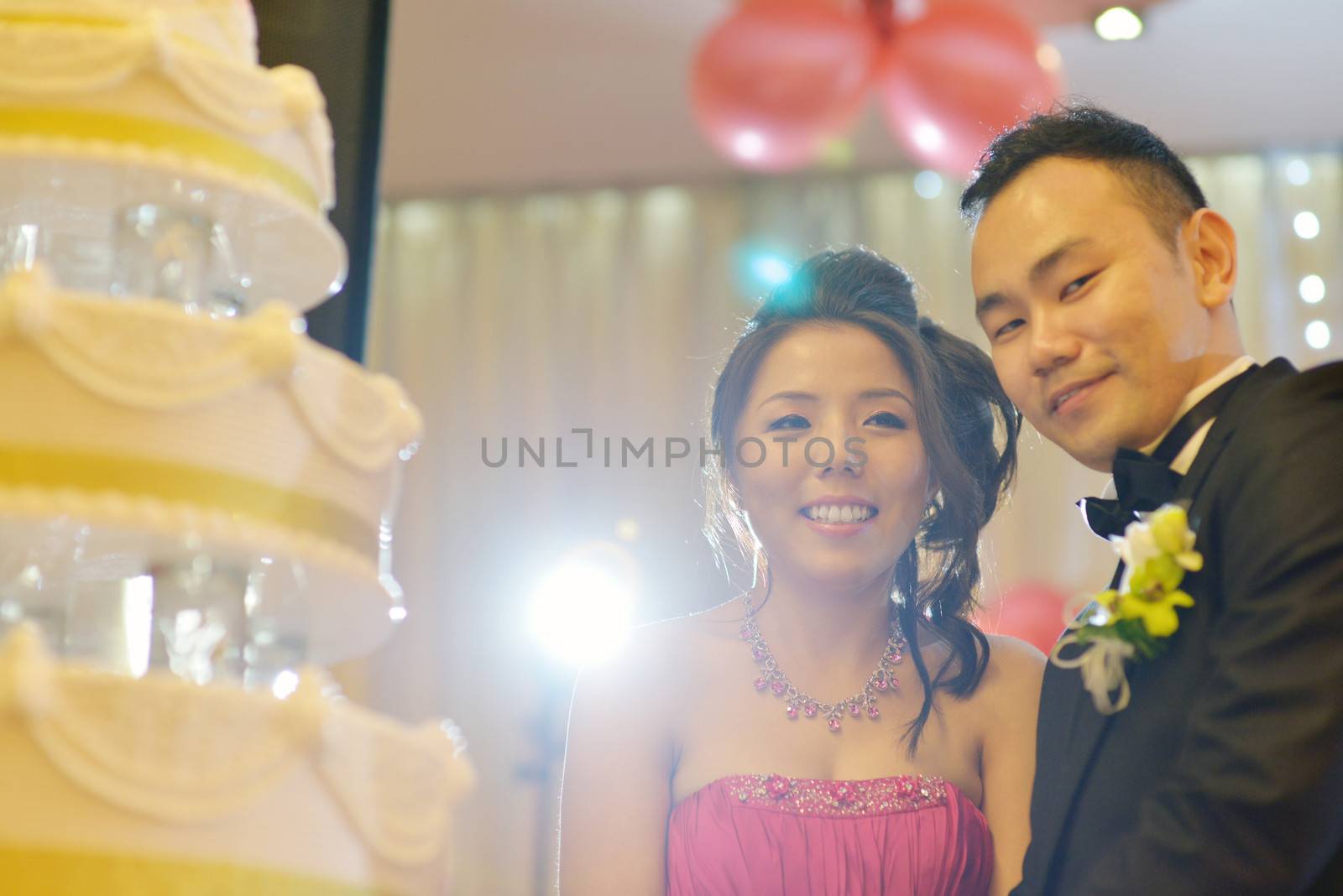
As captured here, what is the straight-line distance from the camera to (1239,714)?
1.96 metres

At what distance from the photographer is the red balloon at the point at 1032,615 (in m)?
5.44

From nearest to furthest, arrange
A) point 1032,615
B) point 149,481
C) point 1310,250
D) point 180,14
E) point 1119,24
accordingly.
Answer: point 149,481
point 180,14
point 1032,615
point 1119,24
point 1310,250

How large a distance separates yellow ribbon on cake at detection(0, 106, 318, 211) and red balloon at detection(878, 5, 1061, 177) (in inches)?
108

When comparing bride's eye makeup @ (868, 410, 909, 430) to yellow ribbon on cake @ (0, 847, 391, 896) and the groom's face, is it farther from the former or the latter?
yellow ribbon on cake @ (0, 847, 391, 896)

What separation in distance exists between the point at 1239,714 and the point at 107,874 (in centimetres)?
142

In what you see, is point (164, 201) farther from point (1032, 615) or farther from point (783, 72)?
point (1032, 615)

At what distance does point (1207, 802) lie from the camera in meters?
1.93

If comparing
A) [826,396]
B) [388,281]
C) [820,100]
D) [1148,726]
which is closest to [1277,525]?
[1148,726]

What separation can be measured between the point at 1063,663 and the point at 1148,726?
0.60ft

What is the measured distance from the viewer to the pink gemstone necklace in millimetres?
2775

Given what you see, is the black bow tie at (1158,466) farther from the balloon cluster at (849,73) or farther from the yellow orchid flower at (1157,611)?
the balloon cluster at (849,73)

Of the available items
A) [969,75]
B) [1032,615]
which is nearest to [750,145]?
[969,75]

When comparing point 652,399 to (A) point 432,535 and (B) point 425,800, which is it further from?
(B) point 425,800
